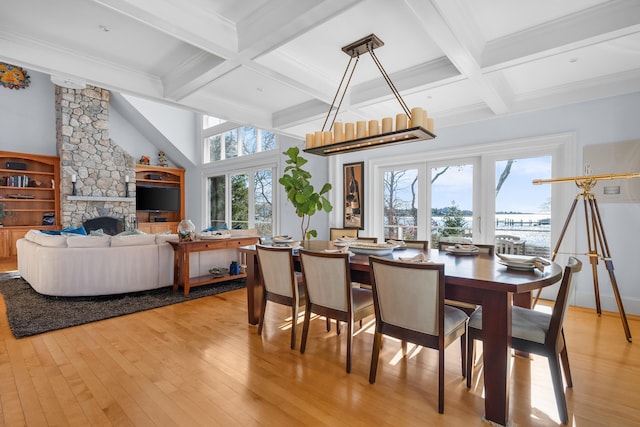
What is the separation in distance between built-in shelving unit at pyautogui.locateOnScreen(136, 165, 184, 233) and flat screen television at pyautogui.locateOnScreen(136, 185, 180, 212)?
0.49 ft

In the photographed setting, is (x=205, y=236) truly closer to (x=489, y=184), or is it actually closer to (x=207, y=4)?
(x=207, y=4)

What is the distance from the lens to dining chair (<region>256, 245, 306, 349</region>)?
251cm

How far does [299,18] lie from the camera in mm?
2232

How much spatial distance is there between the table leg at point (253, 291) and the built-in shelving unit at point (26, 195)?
272 inches

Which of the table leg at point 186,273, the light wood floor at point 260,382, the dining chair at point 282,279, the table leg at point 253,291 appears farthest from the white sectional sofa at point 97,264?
the dining chair at point 282,279

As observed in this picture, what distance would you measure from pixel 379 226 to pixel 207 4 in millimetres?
4004

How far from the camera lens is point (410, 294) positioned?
6.06ft

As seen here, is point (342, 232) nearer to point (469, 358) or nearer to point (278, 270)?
point (278, 270)

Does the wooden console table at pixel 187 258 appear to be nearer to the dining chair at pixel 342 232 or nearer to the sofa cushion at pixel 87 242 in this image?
the sofa cushion at pixel 87 242

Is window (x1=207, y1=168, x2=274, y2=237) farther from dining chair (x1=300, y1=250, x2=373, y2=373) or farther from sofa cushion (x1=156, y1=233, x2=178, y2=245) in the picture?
dining chair (x1=300, y1=250, x2=373, y2=373)

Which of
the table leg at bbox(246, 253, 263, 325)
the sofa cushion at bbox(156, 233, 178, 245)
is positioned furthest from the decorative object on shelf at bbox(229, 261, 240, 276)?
the table leg at bbox(246, 253, 263, 325)

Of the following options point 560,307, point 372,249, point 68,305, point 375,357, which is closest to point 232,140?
point 68,305

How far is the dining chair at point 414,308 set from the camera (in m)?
1.77

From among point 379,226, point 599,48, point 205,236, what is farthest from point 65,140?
point 599,48
